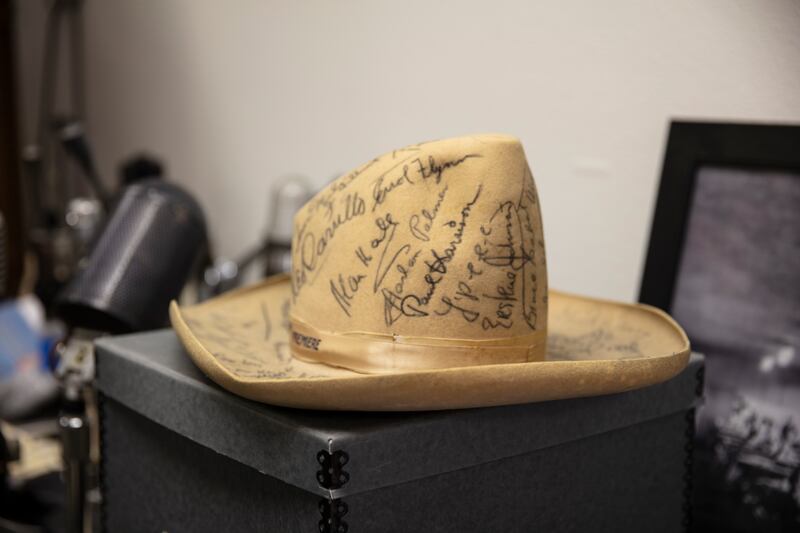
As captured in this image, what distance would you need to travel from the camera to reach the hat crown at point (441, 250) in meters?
0.67

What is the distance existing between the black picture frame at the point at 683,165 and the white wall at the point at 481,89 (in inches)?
1.1

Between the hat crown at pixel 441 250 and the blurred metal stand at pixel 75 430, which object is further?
the blurred metal stand at pixel 75 430

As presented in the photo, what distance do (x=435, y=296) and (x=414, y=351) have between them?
49mm

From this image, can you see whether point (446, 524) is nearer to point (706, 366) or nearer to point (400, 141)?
point (706, 366)

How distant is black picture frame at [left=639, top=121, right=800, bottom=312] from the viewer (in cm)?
92

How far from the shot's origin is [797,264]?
90 centimetres
